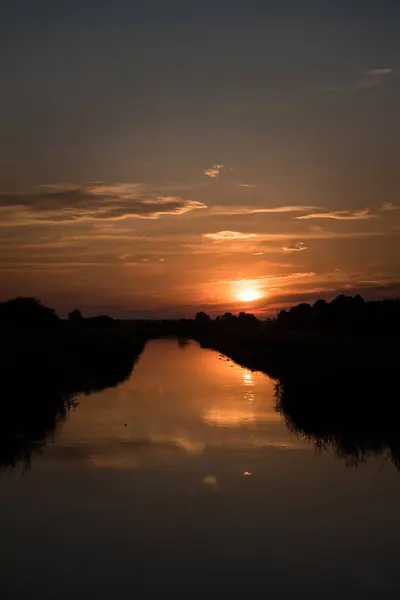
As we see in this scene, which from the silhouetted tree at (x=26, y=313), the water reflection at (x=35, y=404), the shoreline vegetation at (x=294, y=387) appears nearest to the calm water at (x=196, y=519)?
the water reflection at (x=35, y=404)

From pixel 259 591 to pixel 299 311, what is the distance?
A: 410 ft

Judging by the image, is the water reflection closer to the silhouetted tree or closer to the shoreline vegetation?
the shoreline vegetation

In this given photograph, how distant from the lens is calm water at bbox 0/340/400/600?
31.1 ft

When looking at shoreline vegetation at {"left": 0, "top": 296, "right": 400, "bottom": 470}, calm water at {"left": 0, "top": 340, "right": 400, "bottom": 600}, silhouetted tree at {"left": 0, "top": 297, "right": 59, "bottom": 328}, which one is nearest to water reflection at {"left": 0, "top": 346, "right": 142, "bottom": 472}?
shoreline vegetation at {"left": 0, "top": 296, "right": 400, "bottom": 470}

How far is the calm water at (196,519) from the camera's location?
948 cm

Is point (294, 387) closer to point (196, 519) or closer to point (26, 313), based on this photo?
point (196, 519)

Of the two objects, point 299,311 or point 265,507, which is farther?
point 299,311

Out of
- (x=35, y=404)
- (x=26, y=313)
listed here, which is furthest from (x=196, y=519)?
(x=26, y=313)

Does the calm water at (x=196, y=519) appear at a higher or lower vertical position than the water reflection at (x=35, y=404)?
lower

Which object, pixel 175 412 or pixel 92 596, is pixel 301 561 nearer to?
pixel 92 596

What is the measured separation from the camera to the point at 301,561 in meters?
10.2

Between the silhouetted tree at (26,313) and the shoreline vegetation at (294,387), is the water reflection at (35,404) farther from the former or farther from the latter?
the silhouetted tree at (26,313)

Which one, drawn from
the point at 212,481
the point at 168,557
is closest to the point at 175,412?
the point at 212,481

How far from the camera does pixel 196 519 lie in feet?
40.1
